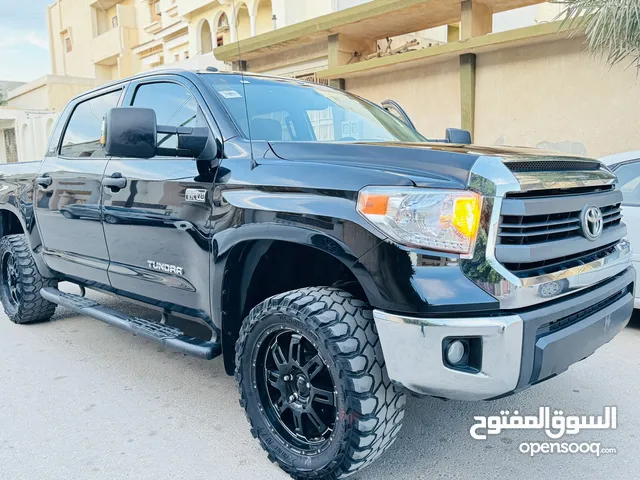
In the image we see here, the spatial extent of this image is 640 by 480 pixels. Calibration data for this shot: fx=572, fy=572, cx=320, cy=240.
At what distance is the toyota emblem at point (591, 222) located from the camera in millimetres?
2496

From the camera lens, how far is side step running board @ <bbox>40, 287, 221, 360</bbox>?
9.87 ft

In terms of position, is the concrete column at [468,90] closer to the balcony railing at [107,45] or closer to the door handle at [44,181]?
the door handle at [44,181]

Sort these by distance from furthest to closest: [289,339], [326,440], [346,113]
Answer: [346,113] < [289,339] < [326,440]

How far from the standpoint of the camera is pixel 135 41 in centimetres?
3362

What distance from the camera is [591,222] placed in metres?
2.54

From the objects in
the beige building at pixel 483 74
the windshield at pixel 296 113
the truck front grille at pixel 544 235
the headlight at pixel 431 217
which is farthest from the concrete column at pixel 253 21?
the headlight at pixel 431 217

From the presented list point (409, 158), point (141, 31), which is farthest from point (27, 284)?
point (141, 31)

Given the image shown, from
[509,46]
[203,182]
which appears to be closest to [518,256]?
[203,182]

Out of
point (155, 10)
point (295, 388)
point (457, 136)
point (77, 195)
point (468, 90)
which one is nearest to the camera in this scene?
point (295, 388)

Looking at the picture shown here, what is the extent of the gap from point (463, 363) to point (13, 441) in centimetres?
235

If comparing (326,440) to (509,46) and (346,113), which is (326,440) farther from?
(509,46)

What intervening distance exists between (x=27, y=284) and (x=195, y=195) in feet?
8.89

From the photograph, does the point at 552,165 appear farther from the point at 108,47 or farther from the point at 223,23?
the point at 108,47

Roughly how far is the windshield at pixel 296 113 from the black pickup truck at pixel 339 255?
0.01 m
